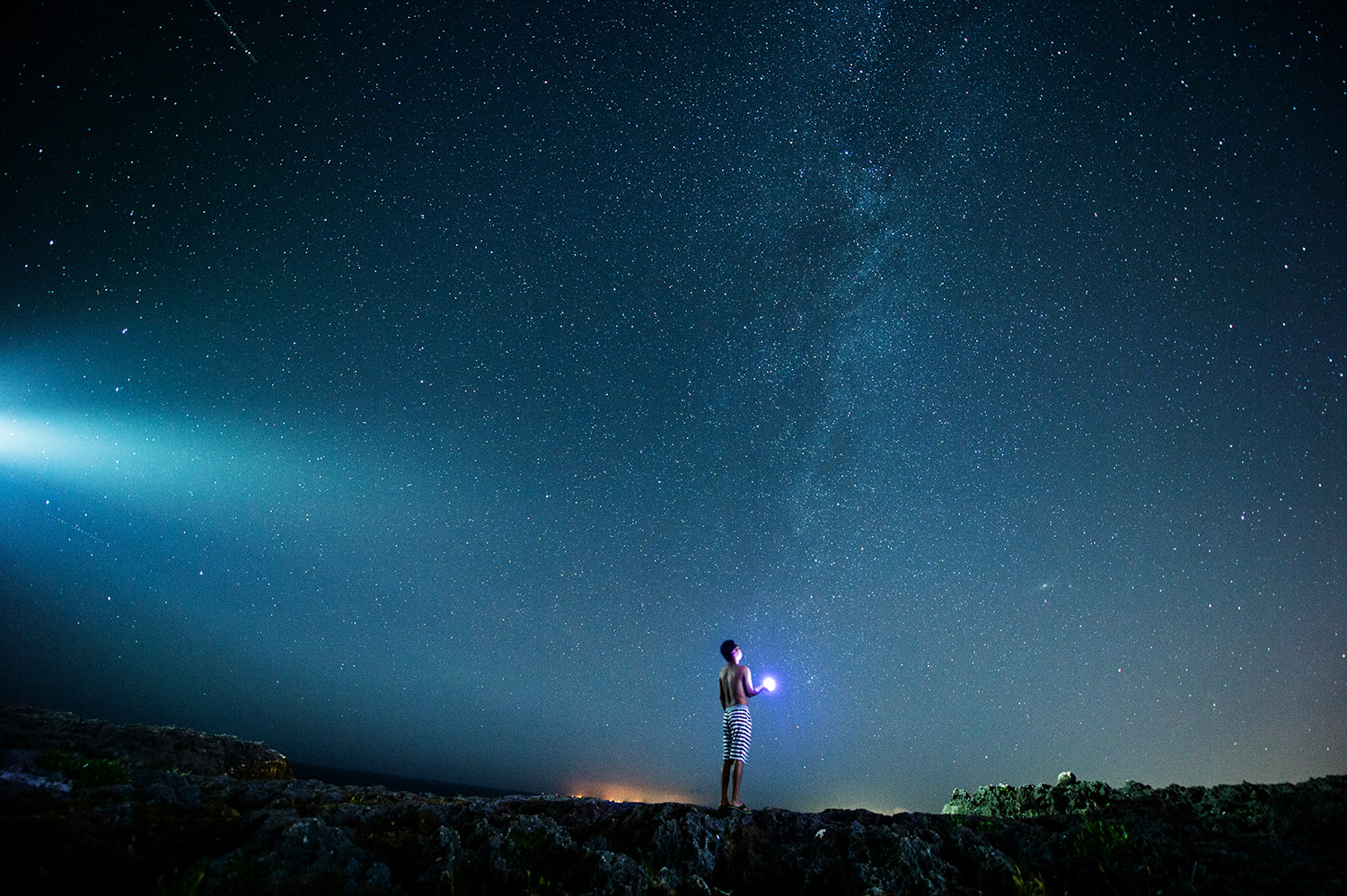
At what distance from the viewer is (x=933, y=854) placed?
5.64 metres

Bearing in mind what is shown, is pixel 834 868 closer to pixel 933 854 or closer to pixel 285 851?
pixel 933 854

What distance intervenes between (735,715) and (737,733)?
0.82 feet

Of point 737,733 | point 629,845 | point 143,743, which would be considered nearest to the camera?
point 629,845

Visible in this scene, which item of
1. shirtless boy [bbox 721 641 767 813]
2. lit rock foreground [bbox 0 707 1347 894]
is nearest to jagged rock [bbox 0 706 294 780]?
lit rock foreground [bbox 0 707 1347 894]

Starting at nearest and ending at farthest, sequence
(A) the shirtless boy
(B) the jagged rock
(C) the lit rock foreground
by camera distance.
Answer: (C) the lit rock foreground, (A) the shirtless boy, (B) the jagged rock

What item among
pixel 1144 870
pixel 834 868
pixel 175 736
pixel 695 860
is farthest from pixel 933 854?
pixel 175 736

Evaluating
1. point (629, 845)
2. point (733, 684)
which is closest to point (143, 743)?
point (629, 845)

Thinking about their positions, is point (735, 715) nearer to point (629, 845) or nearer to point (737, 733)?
point (737, 733)

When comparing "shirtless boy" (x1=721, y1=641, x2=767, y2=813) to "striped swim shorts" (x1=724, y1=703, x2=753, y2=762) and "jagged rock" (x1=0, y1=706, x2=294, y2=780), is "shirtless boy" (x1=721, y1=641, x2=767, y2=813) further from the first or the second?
"jagged rock" (x1=0, y1=706, x2=294, y2=780)

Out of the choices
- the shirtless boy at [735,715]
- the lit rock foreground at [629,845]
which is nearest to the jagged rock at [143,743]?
the lit rock foreground at [629,845]

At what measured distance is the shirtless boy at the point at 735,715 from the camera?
8.89 metres

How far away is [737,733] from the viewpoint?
357 inches

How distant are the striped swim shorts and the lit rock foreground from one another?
1.87 m

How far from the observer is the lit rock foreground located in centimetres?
507
